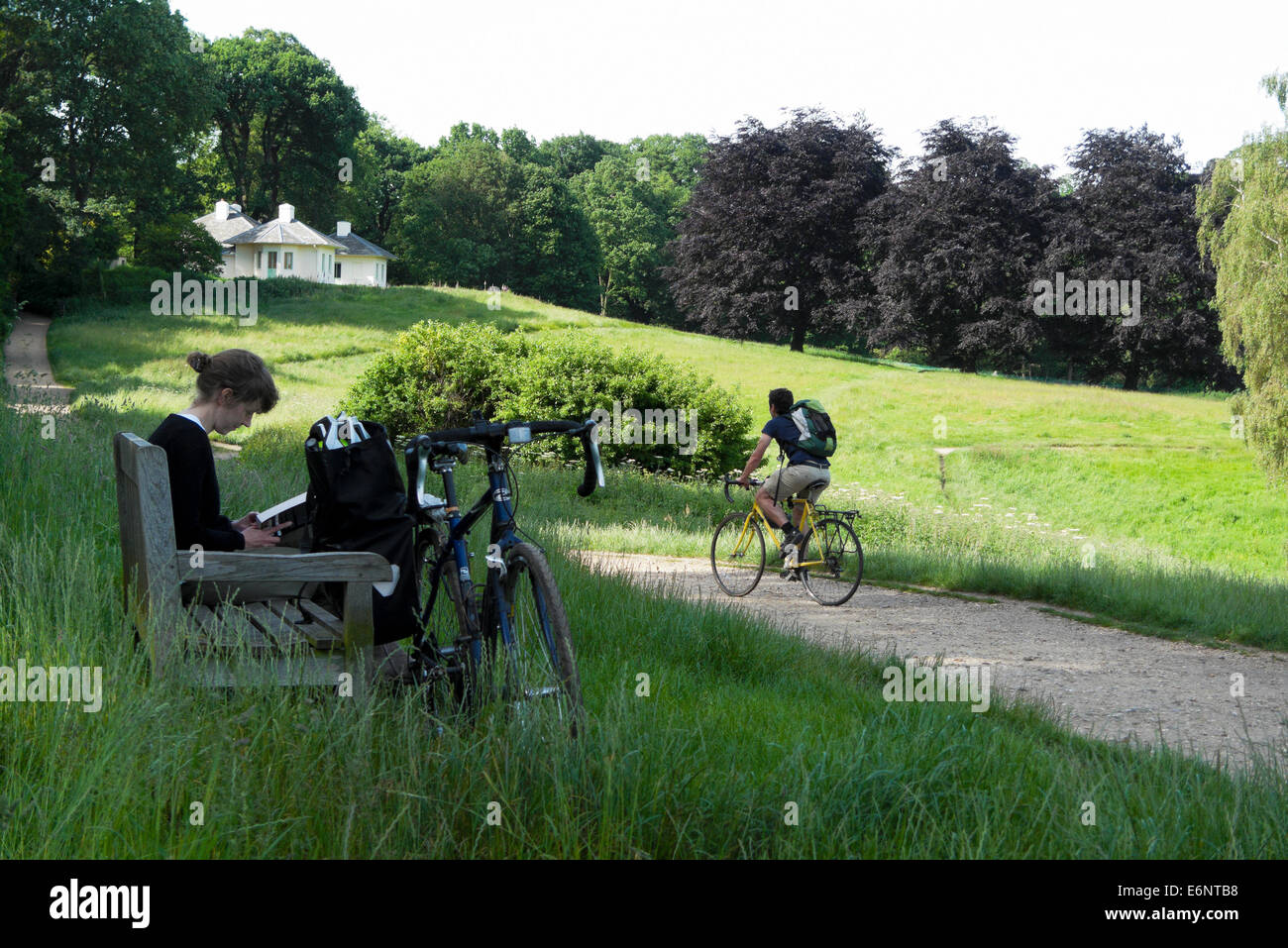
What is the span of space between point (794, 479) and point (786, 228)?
48.3 meters

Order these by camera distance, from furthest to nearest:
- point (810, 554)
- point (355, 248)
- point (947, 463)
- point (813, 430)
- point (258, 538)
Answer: point (355, 248) → point (947, 463) → point (810, 554) → point (813, 430) → point (258, 538)

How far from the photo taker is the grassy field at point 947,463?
483 inches

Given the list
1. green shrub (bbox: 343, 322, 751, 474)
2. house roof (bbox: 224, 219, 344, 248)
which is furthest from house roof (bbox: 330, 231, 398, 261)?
green shrub (bbox: 343, 322, 751, 474)

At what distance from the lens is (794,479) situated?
11344 mm

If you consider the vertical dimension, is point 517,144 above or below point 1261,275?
above

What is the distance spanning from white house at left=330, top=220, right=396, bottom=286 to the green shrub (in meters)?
55.9

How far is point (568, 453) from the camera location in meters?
21.2

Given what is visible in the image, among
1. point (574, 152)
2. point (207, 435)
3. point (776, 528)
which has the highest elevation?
Result: point (574, 152)

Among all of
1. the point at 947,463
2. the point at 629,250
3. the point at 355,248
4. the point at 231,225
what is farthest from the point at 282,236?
the point at 947,463

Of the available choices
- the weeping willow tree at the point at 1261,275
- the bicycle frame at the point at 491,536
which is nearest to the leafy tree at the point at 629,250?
the weeping willow tree at the point at 1261,275

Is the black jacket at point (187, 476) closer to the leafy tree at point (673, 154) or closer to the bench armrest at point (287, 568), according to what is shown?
the bench armrest at point (287, 568)

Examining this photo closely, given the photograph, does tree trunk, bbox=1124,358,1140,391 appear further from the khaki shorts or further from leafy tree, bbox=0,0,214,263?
the khaki shorts

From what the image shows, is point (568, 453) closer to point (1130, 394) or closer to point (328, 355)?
point (328, 355)

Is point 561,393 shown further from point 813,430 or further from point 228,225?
point 228,225
